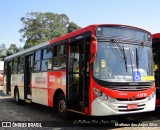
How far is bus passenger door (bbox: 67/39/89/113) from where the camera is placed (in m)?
8.91

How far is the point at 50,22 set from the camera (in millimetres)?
59062

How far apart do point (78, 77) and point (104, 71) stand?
4.41 feet

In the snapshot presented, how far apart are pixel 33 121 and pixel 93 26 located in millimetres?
4039

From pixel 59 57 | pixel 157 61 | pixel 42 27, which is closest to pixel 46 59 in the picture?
pixel 59 57

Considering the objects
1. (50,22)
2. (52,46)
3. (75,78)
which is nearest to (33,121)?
(75,78)

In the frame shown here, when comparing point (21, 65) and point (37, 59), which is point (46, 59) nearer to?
point (37, 59)

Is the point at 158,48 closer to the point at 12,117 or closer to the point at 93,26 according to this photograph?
the point at 93,26

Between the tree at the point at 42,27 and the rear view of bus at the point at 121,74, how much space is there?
47.3 metres

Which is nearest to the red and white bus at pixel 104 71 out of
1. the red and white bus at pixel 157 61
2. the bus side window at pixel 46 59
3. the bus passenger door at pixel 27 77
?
the bus side window at pixel 46 59

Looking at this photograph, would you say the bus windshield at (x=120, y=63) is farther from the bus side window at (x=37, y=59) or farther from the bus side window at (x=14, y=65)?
the bus side window at (x=14, y=65)

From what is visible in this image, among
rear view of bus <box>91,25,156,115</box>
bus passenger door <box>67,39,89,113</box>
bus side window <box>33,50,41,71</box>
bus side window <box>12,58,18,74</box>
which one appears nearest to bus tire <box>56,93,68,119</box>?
bus passenger door <box>67,39,89,113</box>

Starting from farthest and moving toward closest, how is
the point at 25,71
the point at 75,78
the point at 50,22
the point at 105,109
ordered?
the point at 50,22 → the point at 25,71 → the point at 75,78 → the point at 105,109

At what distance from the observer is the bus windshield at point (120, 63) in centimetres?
858

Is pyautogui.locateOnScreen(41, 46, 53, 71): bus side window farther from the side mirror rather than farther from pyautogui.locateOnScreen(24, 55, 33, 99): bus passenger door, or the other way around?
the side mirror
